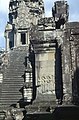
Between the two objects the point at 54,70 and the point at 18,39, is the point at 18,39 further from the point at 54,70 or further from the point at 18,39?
the point at 54,70

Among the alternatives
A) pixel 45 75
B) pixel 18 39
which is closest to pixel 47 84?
pixel 45 75

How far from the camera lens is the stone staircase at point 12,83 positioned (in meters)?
23.6

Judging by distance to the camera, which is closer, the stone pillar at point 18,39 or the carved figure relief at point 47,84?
the carved figure relief at point 47,84

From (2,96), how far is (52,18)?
10955 millimetres

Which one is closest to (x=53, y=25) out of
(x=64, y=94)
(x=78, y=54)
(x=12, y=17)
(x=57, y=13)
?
(x=57, y=13)

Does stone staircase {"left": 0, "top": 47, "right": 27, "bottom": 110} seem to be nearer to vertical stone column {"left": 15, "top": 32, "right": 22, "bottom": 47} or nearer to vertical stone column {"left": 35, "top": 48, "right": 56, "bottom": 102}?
vertical stone column {"left": 35, "top": 48, "right": 56, "bottom": 102}

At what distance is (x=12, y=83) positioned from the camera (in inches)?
1054

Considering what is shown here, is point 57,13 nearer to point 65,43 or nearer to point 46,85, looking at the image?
point 65,43

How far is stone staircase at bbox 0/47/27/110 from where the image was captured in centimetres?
2362

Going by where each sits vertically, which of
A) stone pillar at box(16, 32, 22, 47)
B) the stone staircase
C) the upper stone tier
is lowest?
the stone staircase

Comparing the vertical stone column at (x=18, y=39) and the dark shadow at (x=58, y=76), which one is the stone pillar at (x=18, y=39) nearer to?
the vertical stone column at (x=18, y=39)

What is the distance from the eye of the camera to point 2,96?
2442 centimetres

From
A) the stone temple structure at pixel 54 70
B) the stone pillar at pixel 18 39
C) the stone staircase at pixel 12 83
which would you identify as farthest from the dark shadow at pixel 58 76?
the stone pillar at pixel 18 39

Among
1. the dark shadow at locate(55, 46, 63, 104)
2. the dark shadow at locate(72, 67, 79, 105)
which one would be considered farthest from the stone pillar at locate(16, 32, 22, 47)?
the dark shadow at locate(72, 67, 79, 105)
